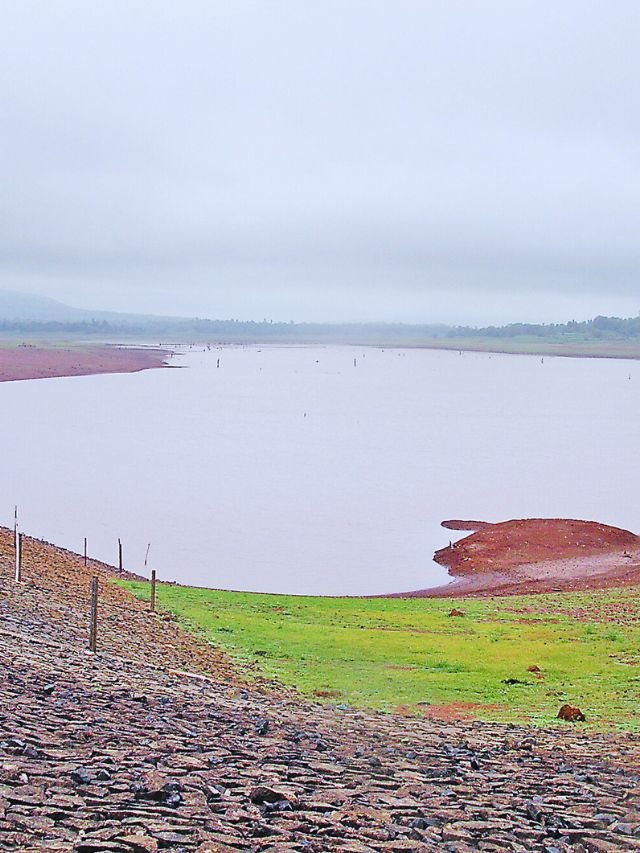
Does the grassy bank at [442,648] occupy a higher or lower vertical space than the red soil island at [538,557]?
higher

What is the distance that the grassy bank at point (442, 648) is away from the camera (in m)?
16.7

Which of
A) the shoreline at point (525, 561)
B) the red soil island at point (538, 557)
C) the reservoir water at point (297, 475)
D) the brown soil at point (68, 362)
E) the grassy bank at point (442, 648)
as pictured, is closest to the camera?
the grassy bank at point (442, 648)

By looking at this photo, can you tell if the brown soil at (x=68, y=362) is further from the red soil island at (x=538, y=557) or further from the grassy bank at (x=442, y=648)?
the grassy bank at (x=442, y=648)

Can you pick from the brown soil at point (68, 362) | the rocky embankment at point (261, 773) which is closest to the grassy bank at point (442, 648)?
the rocky embankment at point (261, 773)

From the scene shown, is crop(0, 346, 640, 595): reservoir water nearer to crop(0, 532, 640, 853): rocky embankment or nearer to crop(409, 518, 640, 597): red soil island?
crop(409, 518, 640, 597): red soil island

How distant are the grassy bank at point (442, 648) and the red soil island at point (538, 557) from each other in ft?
12.1

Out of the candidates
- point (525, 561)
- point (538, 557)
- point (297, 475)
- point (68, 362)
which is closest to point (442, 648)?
point (525, 561)

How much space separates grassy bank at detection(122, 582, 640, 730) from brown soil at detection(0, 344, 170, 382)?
319ft

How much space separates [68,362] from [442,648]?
134955 millimetres

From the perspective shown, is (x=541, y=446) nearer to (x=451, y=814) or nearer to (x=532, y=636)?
(x=532, y=636)

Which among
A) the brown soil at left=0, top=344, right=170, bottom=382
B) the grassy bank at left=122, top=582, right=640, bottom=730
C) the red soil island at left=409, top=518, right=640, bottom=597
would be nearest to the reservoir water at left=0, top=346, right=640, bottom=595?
the red soil island at left=409, top=518, right=640, bottom=597

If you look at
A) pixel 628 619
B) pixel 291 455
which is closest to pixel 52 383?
pixel 291 455

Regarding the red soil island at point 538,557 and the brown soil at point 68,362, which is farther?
the brown soil at point 68,362

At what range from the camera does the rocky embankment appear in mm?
7297
